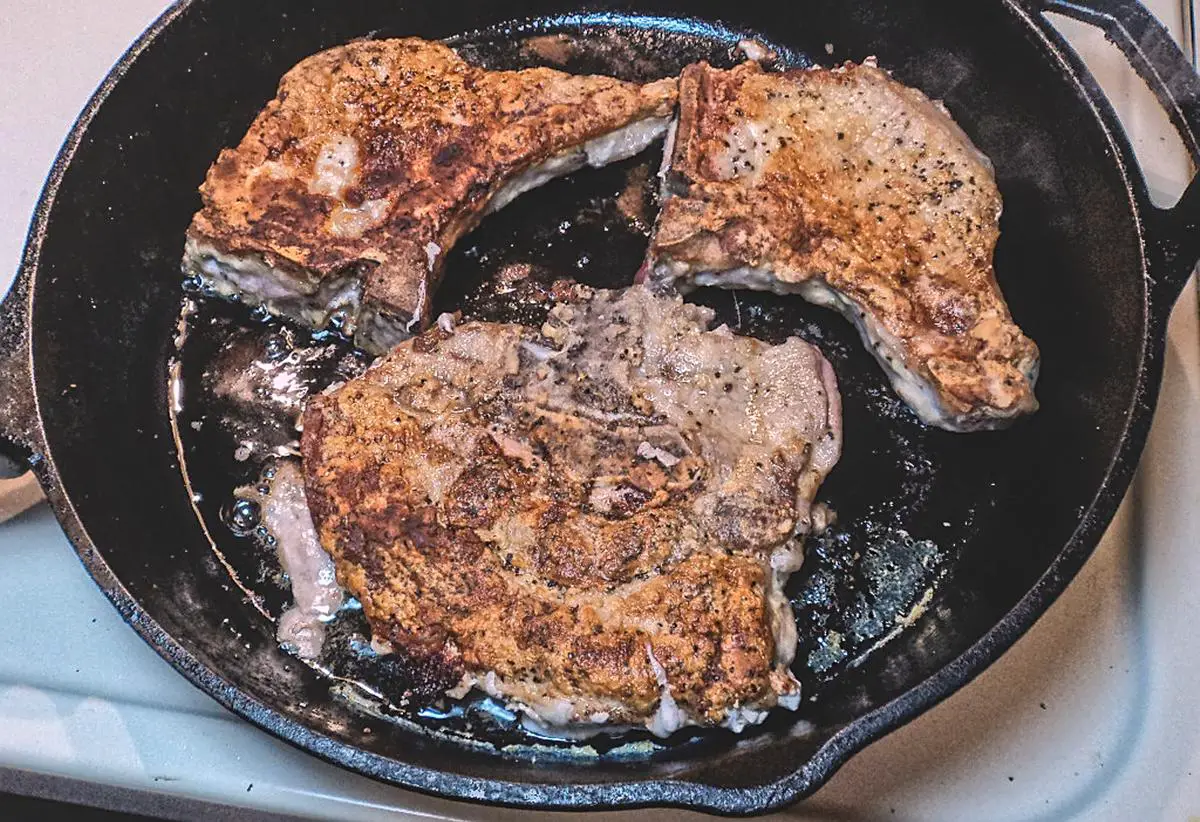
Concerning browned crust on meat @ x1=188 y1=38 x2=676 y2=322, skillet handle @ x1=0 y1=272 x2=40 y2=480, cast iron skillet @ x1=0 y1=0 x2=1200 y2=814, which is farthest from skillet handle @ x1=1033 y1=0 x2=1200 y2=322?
skillet handle @ x1=0 y1=272 x2=40 y2=480

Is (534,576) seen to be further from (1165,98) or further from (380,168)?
(1165,98)

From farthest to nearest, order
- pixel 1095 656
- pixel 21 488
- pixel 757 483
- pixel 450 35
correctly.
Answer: pixel 450 35 → pixel 21 488 → pixel 1095 656 → pixel 757 483

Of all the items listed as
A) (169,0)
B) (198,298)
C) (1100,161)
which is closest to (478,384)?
(198,298)

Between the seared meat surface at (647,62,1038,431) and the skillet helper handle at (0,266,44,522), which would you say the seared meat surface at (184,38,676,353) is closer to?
the seared meat surface at (647,62,1038,431)

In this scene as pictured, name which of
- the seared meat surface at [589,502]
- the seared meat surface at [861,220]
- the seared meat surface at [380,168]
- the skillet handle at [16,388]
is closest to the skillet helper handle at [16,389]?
the skillet handle at [16,388]

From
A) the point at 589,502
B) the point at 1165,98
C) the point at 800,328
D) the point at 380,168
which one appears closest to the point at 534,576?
the point at 589,502

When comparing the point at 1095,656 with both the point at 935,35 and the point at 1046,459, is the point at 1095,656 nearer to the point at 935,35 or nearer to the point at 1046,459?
the point at 1046,459
